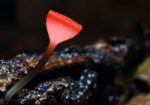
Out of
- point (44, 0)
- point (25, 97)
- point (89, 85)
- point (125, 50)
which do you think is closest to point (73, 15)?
point (44, 0)

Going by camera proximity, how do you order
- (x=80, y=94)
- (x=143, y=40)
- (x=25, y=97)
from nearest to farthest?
1. (x=25, y=97)
2. (x=80, y=94)
3. (x=143, y=40)

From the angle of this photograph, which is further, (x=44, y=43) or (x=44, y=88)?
(x=44, y=43)

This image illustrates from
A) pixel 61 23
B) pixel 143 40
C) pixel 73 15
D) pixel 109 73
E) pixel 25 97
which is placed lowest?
pixel 25 97

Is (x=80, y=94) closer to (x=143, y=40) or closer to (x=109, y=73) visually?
(x=109, y=73)

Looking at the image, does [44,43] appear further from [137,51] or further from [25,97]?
[25,97]

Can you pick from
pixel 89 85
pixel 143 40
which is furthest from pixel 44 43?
pixel 89 85

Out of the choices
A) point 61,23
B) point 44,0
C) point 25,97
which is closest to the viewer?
point 61,23

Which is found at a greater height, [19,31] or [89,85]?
[19,31]
